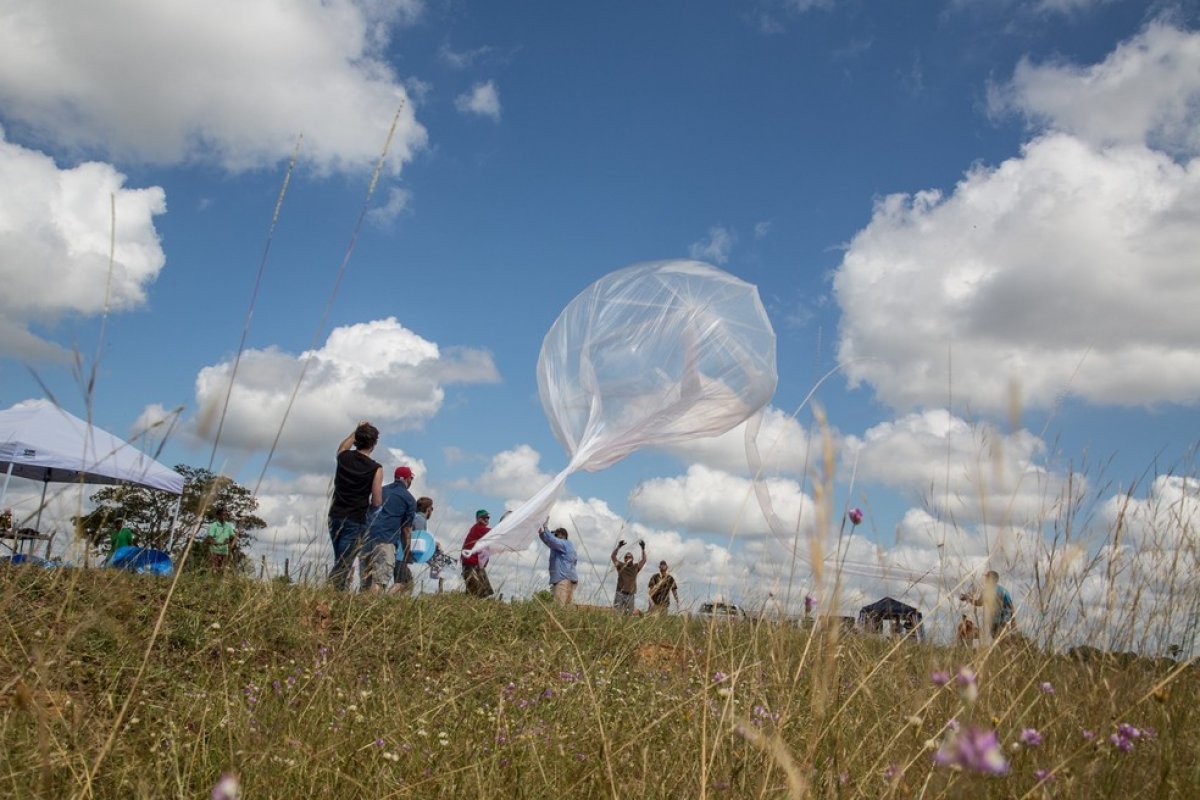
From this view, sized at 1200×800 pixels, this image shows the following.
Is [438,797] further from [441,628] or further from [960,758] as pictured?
[441,628]

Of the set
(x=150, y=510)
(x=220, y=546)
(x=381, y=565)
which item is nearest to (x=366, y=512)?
(x=381, y=565)

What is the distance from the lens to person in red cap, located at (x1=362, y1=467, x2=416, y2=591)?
825 cm

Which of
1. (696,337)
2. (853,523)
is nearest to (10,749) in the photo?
(853,523)

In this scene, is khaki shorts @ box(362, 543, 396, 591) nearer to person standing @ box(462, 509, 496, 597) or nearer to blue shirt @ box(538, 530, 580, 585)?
person standing @ box(462, 509, 496, 597)

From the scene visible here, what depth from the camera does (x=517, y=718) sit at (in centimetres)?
369

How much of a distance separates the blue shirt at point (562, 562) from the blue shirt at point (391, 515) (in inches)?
127

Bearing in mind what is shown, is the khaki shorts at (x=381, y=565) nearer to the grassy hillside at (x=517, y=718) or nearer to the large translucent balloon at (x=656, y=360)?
the large translucent balloon at (x=656, y=360)

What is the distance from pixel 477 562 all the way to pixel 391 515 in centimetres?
171

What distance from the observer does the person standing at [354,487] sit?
304 inches

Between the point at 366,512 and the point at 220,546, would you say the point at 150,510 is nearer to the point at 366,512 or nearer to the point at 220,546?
the point at 220,546

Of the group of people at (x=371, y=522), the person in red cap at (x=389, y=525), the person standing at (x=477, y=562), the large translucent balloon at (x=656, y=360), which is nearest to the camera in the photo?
the large translucent balloon at (x=656, y=360)

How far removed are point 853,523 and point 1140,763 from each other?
87 cm

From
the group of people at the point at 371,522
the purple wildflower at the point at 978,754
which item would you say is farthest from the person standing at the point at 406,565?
the purple wildflower at the point at 978,754

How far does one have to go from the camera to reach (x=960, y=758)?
Answer: 76 centimetres
